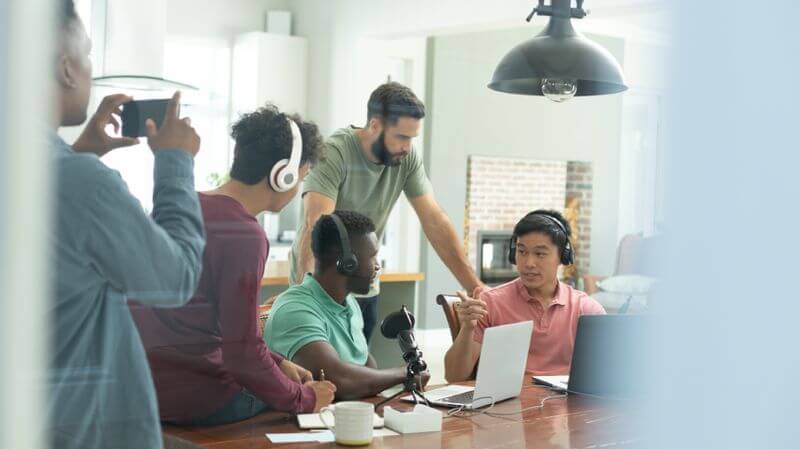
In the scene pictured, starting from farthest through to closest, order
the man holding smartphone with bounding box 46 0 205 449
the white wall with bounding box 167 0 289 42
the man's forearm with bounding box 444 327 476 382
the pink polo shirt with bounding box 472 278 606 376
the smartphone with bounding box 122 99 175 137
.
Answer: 1. the man's forearm with bounding box 444 327 476 382
2. the pink polo shirt with bounding box 472 278 606 376
3. the white wall with bounding box 167 0 289 42
4. the smartphone with bounding box 122 99 175 137
5. the man holding smartphone with bounding box 46 0 205 449

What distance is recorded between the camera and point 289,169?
5.53 ft

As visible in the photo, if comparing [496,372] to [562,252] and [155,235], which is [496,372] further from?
[155,235]

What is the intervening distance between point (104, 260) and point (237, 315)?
414 millimetres

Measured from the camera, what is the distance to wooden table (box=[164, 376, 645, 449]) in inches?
56.8

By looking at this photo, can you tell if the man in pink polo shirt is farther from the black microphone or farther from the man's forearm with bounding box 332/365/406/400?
the man's forearm with bounding box 332/365/406/400

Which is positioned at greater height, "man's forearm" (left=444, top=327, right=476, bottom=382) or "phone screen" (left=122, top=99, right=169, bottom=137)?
"phone screen" (left=122, top=99, right=169, bottom=137)

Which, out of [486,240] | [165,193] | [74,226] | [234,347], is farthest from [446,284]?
[74,226]

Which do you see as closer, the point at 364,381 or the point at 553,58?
the point at 364,381

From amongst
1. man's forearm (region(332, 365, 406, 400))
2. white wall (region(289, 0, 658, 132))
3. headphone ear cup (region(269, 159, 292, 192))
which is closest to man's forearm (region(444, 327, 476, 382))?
man's forearm (region(332, 365, 406, 400))

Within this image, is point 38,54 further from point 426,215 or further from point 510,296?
point 510,296

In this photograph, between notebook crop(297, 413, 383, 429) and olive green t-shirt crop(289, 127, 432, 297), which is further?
olive green t-shirt crop(289, 127, 432, 297)

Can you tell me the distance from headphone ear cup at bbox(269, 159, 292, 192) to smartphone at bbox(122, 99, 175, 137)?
0.41 m

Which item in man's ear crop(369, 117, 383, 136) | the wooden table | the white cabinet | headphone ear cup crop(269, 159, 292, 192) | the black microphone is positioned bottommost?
the wooden table

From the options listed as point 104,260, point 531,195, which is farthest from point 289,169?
point 531,195
